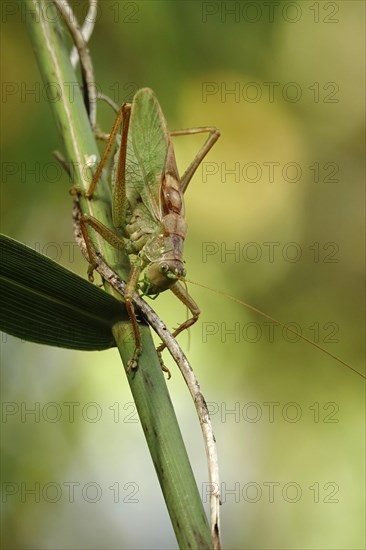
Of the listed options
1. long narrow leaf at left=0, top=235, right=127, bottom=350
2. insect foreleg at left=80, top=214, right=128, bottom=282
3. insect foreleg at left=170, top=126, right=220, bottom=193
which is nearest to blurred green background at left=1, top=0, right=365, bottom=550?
insect foreleg at left=170, top=126, right=220, bottom=193

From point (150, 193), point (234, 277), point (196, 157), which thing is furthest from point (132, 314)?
point (234, 277)

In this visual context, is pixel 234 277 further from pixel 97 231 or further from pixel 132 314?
pixel 132 314

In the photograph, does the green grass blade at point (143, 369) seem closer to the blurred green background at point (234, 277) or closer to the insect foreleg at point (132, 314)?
the insect foreleg at point (132, 314)

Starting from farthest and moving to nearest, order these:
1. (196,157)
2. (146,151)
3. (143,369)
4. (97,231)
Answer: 1. (196,157)
2. (146,151)
3. (97,231)
4. (143,369)

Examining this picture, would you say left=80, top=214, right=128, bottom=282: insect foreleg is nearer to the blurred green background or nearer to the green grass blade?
the green grass blade

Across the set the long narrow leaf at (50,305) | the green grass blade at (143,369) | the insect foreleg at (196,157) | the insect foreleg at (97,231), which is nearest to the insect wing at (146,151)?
the insect foreleg at (196,157)

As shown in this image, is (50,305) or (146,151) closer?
(50,305)
